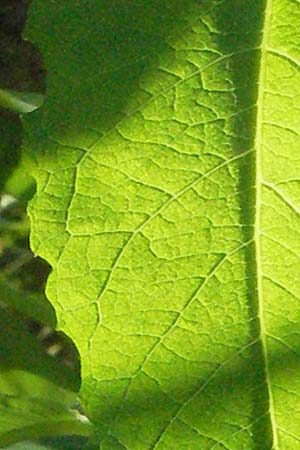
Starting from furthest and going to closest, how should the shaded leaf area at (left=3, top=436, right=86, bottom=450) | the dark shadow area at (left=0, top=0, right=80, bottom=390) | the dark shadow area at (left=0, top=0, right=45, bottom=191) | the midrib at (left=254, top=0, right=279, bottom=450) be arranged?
the dark shadow area at (left=0, top=0, right=45, bottom=191) < the dark shadow area at (left=0, top=0, right=80, bottom=390) < the shaded leaf area at (left=3, top=436, right=86, bottom=450) < the midrib at (left=254, top=0, right=279, bottom=450)

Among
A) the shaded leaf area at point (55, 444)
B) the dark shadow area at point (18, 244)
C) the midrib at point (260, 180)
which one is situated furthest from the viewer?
the dark shadow area at point (18, 244)

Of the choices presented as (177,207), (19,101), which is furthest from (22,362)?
(177,207)

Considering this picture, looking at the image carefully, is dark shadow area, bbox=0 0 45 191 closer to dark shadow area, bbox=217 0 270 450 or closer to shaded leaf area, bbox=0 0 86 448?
shaded leaf area, bbox=0 0 86 448

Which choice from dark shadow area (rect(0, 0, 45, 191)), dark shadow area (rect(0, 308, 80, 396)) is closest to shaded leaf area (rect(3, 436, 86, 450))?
dark shadow area (rect(0, 308, 80, 396))

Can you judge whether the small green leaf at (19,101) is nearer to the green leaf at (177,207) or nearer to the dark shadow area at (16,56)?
the green leaf at (177,207)

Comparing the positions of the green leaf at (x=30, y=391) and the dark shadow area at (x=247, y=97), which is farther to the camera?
the green leaf at (x=30, y=391)

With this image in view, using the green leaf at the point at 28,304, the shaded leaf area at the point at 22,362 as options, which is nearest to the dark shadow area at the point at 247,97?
the shaded leaf area at the point at 22,362

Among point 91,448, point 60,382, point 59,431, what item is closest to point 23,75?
point 60,382
